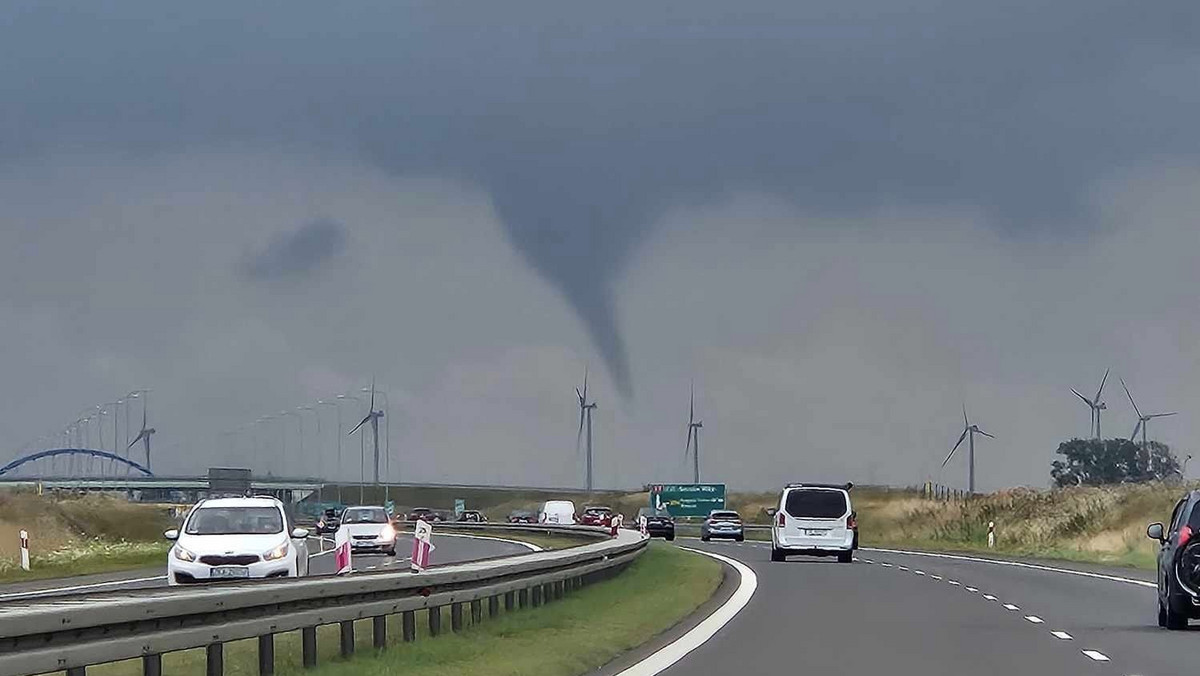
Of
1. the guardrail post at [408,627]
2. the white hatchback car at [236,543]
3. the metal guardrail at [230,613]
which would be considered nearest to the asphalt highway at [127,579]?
the white hatchback car at [236,543]

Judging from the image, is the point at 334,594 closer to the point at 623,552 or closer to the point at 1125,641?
the point at 1125,641

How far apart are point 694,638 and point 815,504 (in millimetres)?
31691

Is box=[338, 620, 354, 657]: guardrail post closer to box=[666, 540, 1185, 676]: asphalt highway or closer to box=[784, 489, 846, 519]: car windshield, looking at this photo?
box=[666, 540, 1185, 676]: asphalt highway

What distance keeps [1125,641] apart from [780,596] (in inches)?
476

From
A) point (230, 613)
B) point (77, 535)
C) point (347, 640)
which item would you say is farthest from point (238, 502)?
point (77, 535)

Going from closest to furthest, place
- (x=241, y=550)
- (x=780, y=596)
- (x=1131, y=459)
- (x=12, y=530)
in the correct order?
(x=241, y=550)
(x=780, y=596)
(x=12, y=530)
(x=1131, y=459)

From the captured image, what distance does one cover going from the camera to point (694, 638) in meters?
23.5

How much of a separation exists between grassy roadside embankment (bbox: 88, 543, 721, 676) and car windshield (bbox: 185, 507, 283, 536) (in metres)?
5.42

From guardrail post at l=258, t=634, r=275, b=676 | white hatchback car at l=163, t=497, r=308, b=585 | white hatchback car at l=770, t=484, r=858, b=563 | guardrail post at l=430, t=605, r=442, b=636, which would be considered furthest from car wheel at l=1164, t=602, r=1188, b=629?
white hatchback car at l=770, t=484, r=858, b=563

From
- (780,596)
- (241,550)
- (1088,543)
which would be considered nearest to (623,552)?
(780,596)

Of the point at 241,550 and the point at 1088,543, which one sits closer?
the point at 241,550

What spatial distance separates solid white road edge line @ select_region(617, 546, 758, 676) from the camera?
760 inches

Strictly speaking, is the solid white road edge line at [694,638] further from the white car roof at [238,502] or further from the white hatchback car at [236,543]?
the white car roof at [238,502]

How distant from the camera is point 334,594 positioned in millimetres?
18516
